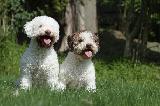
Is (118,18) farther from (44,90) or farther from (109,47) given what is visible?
(44,90)

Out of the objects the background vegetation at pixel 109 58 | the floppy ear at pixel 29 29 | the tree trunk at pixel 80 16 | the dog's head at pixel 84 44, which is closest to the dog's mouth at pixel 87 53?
the dog's head at pixel 84 44

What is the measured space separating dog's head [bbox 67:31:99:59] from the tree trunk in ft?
34.6

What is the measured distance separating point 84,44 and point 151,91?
1.28 meters

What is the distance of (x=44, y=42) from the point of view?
9.19 m

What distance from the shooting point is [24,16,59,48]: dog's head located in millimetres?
9062

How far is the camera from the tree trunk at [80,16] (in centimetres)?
2080

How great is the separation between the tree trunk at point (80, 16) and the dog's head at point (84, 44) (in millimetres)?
10544

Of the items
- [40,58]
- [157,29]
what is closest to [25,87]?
[40,58]

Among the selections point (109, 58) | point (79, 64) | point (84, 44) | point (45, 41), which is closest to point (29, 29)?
point (45, 41)

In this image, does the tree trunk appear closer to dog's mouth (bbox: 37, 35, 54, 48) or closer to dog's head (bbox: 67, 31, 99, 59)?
dog's head (bbox: 67, 31, 99, 59)

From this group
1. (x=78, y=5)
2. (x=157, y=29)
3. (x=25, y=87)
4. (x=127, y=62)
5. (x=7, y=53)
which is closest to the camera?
(x=25, y=87)

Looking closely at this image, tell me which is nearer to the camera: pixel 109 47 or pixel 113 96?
pixel 113 96

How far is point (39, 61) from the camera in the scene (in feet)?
30.9

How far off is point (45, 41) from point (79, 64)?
93 cm
